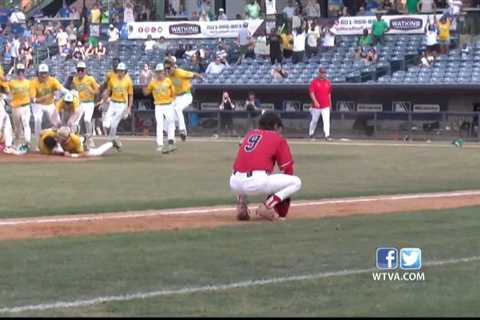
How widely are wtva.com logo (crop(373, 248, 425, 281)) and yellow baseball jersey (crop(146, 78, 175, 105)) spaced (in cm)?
1582

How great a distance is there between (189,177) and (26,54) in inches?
1008

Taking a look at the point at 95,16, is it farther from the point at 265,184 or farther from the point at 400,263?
the point at 400,263

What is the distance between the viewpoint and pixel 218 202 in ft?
51.8

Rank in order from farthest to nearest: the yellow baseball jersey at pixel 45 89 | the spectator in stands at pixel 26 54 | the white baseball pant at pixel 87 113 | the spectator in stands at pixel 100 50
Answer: the spectator in stands at pixel 26 54 → the spectator in stands at pixel 100 50 → the white baseball pant at pixel 87 113 → the yellow baseball jersey at pixel 45 89

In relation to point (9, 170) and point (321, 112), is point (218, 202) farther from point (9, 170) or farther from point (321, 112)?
point (321, 112)

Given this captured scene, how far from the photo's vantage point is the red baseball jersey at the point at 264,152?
42.6 feet

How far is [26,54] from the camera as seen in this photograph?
1729 inches

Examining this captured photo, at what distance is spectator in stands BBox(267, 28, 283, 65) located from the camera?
128 ft

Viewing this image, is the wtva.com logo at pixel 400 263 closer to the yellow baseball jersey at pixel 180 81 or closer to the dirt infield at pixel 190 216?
the dirt infield at pixel 190 216

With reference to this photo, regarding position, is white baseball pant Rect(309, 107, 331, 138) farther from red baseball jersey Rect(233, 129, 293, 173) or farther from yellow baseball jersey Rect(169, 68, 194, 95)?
red baseball jersey Rect(233, 129, 293, 173)

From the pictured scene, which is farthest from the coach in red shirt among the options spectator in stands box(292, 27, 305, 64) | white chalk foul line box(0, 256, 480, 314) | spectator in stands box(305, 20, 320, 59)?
white chalk foul line box(0, 256, 480, 314)

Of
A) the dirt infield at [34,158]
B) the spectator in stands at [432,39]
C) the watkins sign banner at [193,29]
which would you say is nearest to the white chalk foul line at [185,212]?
the dirt infield at [34,158]

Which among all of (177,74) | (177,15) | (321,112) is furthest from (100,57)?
(177,74)

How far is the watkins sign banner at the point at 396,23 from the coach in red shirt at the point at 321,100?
621 cm
